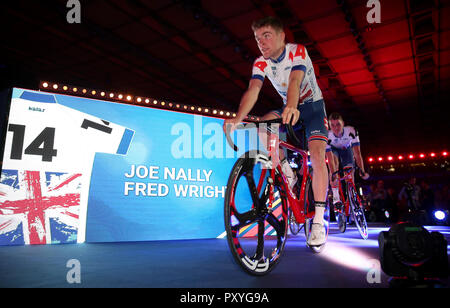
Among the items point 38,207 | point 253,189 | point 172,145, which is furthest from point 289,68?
point 38,207

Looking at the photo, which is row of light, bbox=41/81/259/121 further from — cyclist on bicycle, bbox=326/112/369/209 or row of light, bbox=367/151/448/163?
row of light, bbox=367/151/448/163


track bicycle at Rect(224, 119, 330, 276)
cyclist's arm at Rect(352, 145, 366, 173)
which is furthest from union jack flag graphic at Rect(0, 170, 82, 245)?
cyclist's arm at Rect(352, 145, 366, 173)

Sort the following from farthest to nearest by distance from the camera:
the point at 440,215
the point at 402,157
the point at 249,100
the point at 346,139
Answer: the point at 402,157
the point at 440,215
the point at 346,139
the point at 249,100

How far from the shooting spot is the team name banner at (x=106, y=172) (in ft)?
12.1

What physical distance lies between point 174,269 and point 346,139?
4.28 metres

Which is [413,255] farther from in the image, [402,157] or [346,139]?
[402,157]

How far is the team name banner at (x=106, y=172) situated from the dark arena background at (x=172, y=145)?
17 mm

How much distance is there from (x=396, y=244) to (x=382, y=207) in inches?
467

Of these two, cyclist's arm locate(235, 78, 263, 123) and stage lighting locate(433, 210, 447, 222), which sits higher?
cyclist's arm locate(235, 78, 263, 123)

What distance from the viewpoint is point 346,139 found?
5.36 m

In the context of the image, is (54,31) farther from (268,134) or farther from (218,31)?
(268,134)

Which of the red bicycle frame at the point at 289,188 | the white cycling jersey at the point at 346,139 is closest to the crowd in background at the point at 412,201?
the white cycling jersey at the point at 346,139

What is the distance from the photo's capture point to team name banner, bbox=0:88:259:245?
3.70 meters

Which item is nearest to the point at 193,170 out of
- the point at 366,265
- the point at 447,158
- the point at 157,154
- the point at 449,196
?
the point at 157,154
